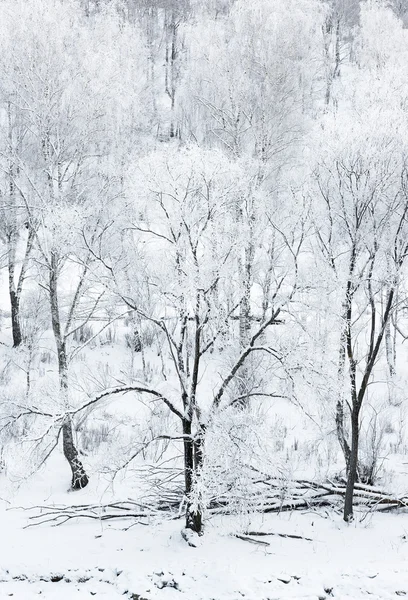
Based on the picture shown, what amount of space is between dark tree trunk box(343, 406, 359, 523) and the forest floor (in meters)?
0.20

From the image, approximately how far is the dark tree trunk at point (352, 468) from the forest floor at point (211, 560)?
0.65ft

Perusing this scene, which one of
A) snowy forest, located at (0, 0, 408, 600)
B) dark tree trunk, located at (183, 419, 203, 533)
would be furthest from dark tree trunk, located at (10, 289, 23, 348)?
dark tree trunk, located at (183, 419, 203, 533)

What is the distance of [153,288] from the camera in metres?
7.53

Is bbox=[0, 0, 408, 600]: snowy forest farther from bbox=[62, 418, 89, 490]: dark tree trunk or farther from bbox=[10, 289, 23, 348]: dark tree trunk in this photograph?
bbox=[10, 289, 23, 348]: dark tree trunk

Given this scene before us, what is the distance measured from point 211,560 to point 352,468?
258cm

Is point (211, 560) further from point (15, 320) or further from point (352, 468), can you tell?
point (15, 320)

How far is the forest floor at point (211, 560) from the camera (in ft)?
20.7

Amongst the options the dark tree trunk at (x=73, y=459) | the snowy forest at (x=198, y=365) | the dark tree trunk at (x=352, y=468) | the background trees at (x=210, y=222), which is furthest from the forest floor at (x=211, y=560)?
the dark tree trunk at (x=73, y=459)

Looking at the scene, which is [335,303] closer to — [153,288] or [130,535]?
[153,288]

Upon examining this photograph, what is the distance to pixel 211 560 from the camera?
6781mm

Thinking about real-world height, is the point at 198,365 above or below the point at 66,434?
above

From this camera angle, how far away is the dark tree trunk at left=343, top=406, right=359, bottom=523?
7652 millimetres

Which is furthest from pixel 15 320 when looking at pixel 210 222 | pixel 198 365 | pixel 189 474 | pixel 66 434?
pixel 210 222

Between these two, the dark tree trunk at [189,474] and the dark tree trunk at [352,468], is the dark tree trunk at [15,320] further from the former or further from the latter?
the dark tree trunk at [352,468]
